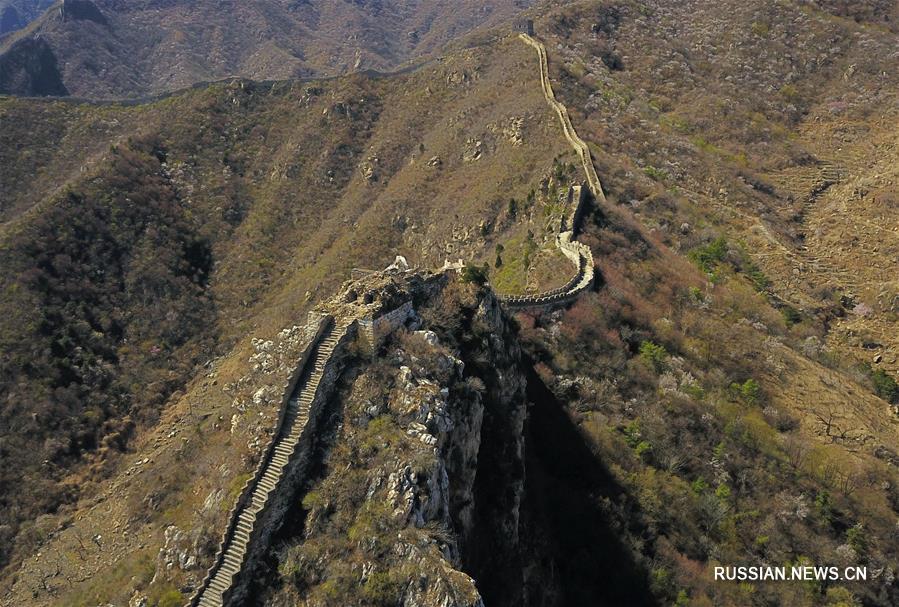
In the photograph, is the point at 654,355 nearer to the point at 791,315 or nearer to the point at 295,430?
the point at 791,315

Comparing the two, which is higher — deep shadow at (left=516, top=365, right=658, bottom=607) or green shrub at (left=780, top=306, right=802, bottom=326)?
deep shadow at (left=516, top=365, right=658, bottom=607)

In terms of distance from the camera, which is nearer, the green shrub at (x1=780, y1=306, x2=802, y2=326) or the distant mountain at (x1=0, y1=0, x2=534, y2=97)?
the green shrub at (x1=780, y1=306, x2=802, y2=326)

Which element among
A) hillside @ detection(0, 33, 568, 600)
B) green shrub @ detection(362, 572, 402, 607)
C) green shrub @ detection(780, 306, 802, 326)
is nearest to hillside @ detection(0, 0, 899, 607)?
green shrub @ detection(362, 572, 402, 607)

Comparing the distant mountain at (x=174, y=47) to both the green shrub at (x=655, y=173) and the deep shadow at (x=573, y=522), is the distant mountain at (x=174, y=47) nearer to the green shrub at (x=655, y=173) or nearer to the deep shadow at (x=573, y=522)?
the green shrub at (x=655, y=173)

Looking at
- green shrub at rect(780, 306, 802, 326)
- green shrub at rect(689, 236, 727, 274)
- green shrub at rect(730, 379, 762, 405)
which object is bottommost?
green shrub at rect(780, 306, 802, 326)

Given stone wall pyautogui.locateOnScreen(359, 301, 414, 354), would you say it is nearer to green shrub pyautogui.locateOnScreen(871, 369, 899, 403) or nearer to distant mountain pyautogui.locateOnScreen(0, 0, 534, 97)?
green shrub pyautogui.locateOnScreen(871, 369, 899, 403)

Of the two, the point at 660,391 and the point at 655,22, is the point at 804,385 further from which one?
the point at 655,22
